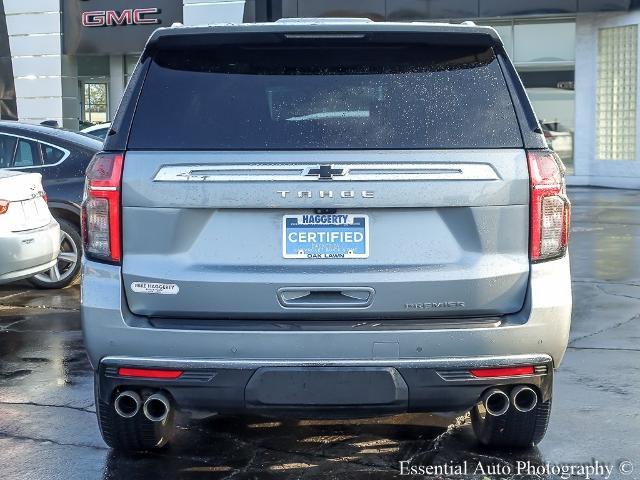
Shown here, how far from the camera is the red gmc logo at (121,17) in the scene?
2734 cm

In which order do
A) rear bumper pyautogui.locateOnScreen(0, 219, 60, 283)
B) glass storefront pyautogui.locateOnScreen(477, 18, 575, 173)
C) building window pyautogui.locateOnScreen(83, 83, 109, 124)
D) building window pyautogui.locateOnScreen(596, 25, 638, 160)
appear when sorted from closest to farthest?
rear bumper pyautogui.locateOnScreen(0, 219, 60, 283) → building window pyautogui.locateOnScreen(596, 25, 638, 160) → glass storefront pyautogui.locateOnScreen(477, 18, 575, 173) → building window pyautogui.locateOnScreen(83, 83, 109, 124)

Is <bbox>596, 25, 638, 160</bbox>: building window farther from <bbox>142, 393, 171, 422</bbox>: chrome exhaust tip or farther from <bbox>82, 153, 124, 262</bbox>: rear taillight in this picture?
<bbox>82, 153, 124, 262</bbox>: rear taillight

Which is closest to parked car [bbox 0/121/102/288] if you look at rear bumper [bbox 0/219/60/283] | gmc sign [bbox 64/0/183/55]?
rear bumper [bbox 0/219/60/283]

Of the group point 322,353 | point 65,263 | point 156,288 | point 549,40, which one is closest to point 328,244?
point 322,353

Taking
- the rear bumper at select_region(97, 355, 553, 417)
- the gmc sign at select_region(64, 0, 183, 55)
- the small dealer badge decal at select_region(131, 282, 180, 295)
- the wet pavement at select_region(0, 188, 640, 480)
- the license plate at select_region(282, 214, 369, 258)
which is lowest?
the wet pavement at select_region(0, 188, 640, 480)

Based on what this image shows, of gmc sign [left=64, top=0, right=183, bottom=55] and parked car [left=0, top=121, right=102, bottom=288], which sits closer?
parked car [left=0, top=121, right=102, bottom=288]

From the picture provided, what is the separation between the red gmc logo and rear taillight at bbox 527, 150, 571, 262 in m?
24.0

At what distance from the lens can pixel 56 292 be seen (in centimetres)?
1026

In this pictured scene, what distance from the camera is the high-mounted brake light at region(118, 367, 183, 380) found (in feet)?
14.2

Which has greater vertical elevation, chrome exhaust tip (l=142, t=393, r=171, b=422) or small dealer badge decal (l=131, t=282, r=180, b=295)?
small dealer badge decal (l=131, t=282, r=180, b=295)

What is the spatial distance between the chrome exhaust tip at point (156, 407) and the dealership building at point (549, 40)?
1822 centimetres

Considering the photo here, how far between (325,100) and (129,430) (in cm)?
173

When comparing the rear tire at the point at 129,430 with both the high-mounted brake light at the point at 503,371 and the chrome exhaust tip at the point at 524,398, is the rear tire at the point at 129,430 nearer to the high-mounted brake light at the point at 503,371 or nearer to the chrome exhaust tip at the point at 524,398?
the high-mounted brake light at the point at 503,371

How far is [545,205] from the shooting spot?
4.42 m
